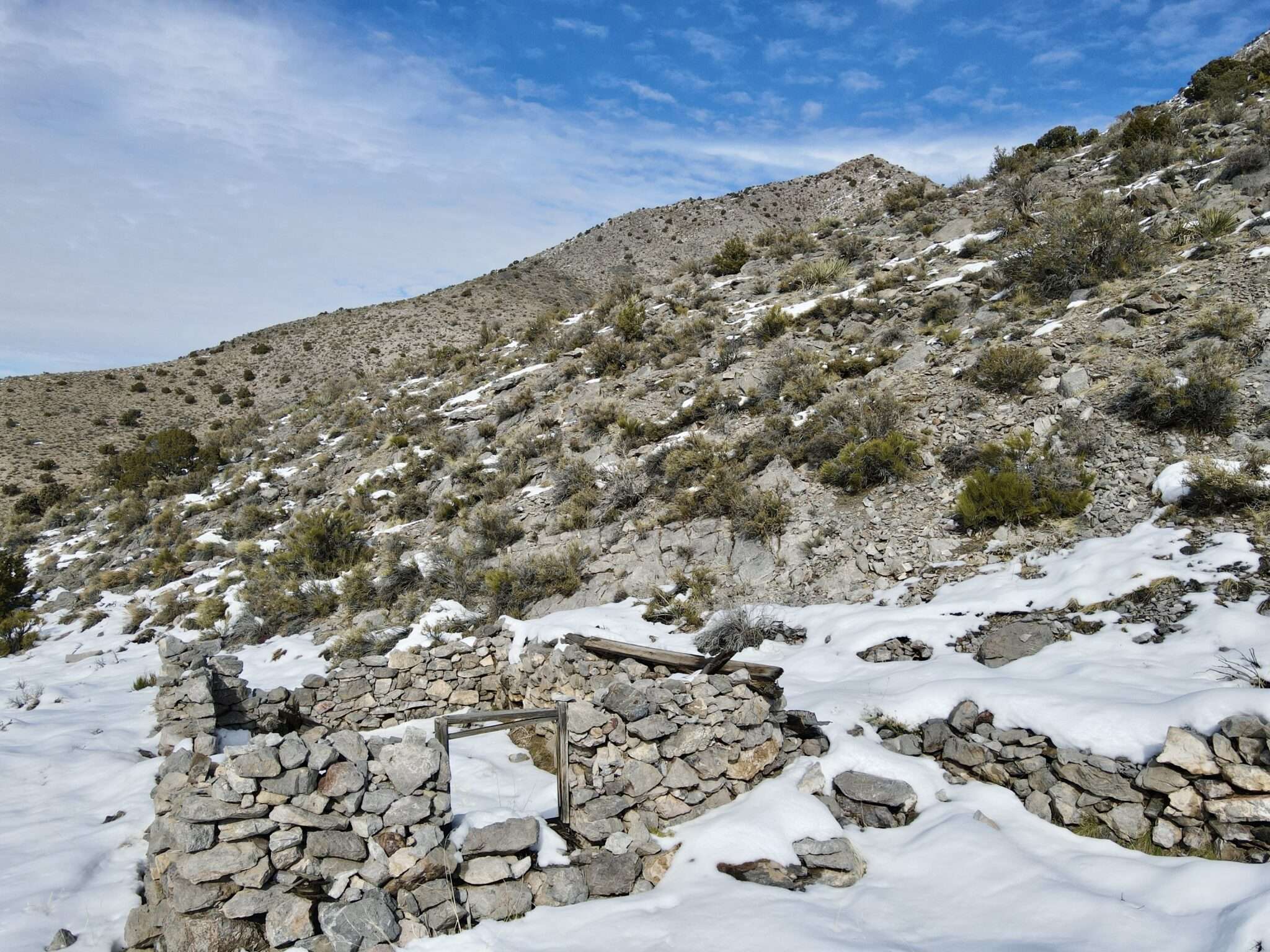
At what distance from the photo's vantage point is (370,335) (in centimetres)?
3775

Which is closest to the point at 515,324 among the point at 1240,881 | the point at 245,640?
the point at 245,640

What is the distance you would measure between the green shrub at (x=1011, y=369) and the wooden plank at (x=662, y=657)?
741 cm

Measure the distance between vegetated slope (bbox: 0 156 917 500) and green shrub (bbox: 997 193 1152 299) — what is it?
65.9 feet

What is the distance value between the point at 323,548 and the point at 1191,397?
16.9 m

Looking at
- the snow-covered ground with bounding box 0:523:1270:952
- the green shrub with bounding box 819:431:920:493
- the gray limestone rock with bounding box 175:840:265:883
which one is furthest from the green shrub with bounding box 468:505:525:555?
the gray limestone rock with bounding box 175:840:265:883

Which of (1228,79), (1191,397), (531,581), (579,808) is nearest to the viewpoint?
(579,808)

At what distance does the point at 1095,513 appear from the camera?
884 cm

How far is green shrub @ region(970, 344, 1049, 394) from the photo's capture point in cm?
1157

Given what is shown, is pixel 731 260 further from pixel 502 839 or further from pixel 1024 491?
pixel 502 839

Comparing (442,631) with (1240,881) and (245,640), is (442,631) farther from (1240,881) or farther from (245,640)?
(1240,881)

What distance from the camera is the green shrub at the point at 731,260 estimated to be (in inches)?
987

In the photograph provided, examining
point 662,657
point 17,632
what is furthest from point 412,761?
point 17,632

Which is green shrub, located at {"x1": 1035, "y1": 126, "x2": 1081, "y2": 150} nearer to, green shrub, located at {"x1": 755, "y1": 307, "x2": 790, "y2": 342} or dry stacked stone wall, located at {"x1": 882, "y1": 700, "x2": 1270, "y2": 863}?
green shrub, located at {"x1": 755, "y1": 307, "x2": 790, "y2": 342}

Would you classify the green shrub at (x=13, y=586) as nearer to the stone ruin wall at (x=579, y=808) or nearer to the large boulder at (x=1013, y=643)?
the stone ruin wall at (x=579, y=808)
